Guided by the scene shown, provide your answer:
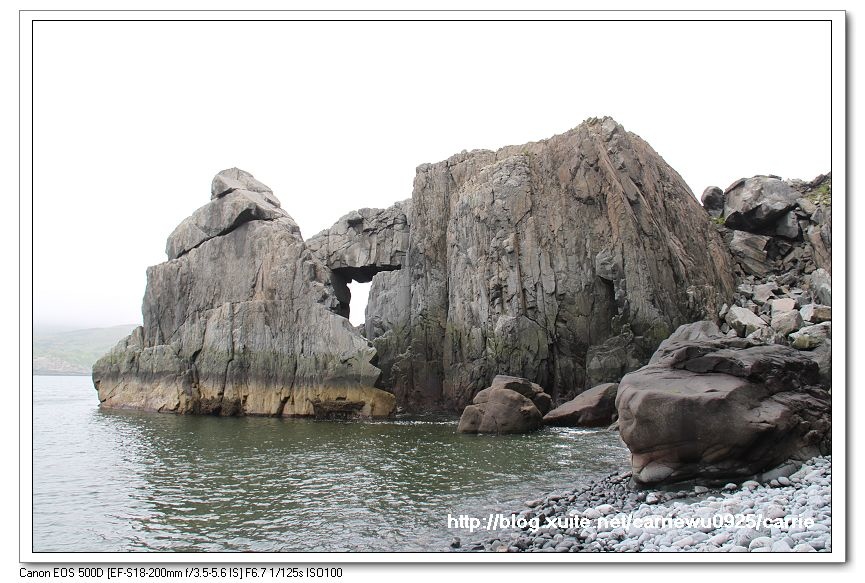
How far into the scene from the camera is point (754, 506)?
12.1 meters

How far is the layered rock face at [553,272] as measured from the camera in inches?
1479

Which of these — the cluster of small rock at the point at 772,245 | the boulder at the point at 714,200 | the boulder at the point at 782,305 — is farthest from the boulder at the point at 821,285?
the boulder at the point at 714,200

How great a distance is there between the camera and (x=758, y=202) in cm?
4094

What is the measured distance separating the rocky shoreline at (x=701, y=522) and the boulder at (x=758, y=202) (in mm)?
30446

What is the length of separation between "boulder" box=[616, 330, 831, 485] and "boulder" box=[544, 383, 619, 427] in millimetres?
16011

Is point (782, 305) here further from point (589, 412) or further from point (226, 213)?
point (226, 213)

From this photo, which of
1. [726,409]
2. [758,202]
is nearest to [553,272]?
[758,202]

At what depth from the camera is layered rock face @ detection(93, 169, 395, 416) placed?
133 feet

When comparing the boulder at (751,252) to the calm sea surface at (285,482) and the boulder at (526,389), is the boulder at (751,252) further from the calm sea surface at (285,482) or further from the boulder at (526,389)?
the calm sea surface at (285,482)

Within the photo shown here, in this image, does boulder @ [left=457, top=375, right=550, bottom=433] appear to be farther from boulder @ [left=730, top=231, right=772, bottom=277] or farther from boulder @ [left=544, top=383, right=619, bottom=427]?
boulder @ [left=730, top=231, right=772, bottom=277]

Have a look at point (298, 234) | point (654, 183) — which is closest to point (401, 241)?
point (298, 234)

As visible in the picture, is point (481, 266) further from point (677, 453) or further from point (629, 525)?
point (629, 525)

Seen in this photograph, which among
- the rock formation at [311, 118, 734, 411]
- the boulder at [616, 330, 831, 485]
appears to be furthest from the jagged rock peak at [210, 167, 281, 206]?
the boulder at [616, 330, 831, 485]
